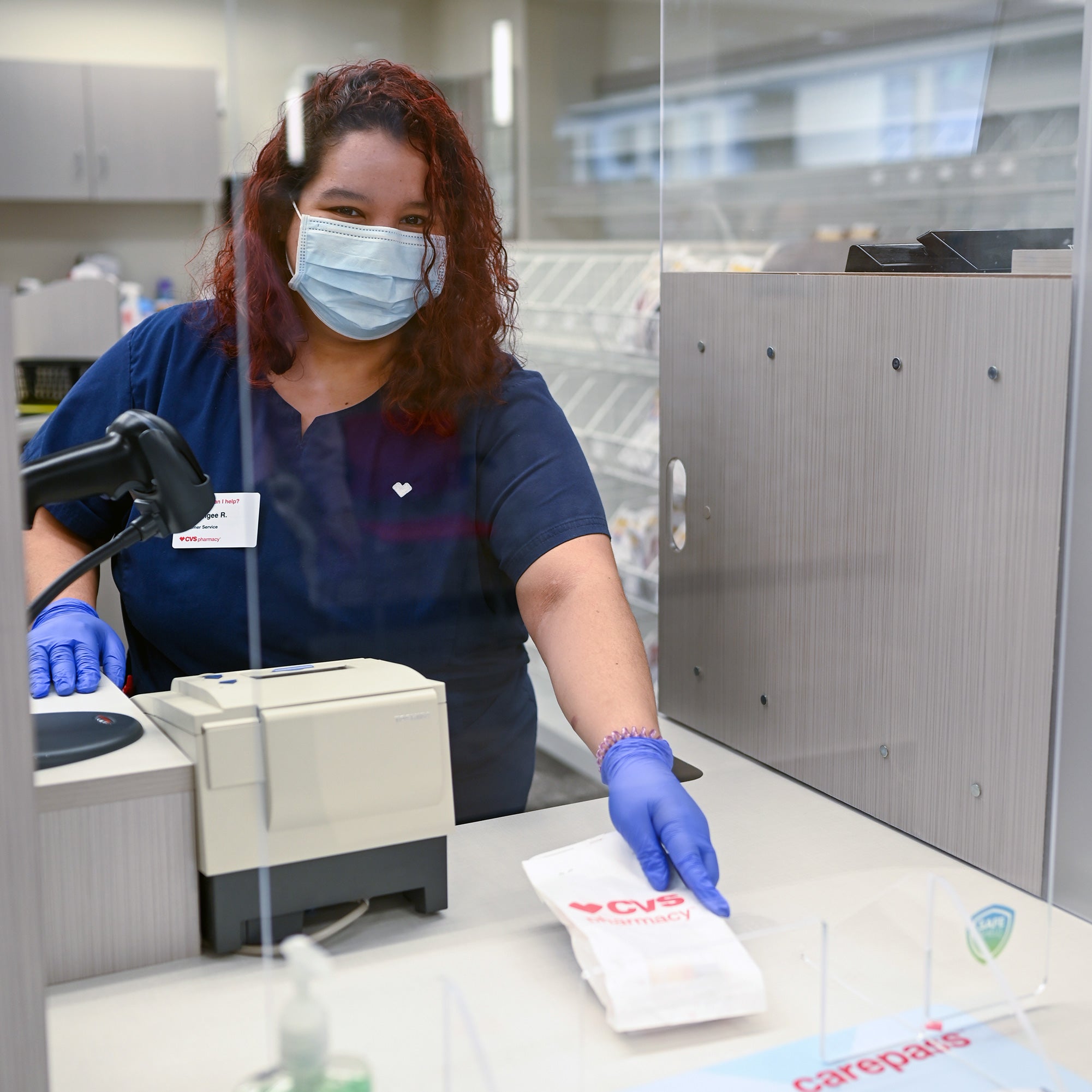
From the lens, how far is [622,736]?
1285mm

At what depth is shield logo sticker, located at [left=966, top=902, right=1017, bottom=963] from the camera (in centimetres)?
108

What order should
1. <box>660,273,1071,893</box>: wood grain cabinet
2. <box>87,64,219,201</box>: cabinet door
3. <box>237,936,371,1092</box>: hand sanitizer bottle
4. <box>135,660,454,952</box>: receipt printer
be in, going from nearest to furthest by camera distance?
1. <box>237,936,371,1092</box>: hand sanitizer bottle
2. <box>135,660,454,952</box>: receipt printer
3. <box>660,273,1071,893</box>: wood grain cabinet
4. <box>87,64,219,201</box>: cabinet door

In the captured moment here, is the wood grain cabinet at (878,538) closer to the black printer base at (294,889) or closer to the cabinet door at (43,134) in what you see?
the black printer base at (294,889)

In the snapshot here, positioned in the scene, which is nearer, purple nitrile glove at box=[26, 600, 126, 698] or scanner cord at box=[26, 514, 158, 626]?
scanner cord at box=[26, 514, 158, 626]

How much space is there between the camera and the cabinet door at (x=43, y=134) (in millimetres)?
4535

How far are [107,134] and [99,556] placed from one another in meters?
4.36

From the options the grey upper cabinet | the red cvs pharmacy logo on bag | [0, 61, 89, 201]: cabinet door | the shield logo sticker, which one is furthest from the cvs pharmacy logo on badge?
[0, 61, 89, 201]: cabinet door

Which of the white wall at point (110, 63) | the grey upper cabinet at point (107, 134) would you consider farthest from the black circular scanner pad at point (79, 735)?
the grey upper cabinet at point (107, 134)

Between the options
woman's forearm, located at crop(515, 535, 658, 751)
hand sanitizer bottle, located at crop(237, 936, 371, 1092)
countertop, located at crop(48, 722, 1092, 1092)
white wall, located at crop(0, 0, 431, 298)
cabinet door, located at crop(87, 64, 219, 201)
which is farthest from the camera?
cabinet door, located at crop(87, 64, 219, 201)

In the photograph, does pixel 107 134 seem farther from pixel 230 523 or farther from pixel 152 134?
pixel 230 523

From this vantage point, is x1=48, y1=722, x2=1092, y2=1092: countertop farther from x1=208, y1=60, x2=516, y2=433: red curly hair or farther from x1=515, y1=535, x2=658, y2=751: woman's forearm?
x1=208, y1=60, x2=516, y2=433: red curly hair

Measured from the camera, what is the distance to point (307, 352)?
1.18 meters

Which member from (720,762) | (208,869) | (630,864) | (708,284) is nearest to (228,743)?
(208,869)

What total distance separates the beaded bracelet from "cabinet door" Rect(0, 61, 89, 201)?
424 cm
